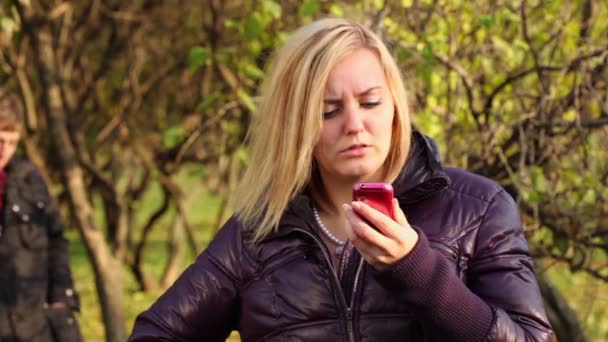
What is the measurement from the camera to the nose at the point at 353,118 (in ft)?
7.87

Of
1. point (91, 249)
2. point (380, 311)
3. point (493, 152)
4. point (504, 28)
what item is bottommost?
point (91, 249)

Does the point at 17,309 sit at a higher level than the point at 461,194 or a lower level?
lower

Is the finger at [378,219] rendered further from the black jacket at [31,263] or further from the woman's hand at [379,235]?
the black jacket at [31,263]

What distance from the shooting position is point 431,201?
2.38 m

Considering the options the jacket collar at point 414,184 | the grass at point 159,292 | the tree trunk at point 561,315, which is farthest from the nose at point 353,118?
the tree trunk at point 561,315

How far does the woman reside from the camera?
7.07ft

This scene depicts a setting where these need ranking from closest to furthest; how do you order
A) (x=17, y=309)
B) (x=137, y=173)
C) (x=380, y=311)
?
(x=380, y=311) → (x=17, y=309) → (x=137, y=173)

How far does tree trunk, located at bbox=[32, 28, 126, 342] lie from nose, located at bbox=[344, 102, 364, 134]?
19.2 ft

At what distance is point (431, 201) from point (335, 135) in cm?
24

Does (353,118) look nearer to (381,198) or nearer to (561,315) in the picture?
(381,198)

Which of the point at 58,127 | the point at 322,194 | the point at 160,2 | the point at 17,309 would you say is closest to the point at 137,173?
the point at 160,2

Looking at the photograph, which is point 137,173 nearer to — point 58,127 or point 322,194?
point 58,127

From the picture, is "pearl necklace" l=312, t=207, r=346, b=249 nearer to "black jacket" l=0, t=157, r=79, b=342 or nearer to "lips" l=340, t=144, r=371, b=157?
"lips" l=340, t=144, r=371, b=157

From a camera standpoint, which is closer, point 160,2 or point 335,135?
point 335,135
